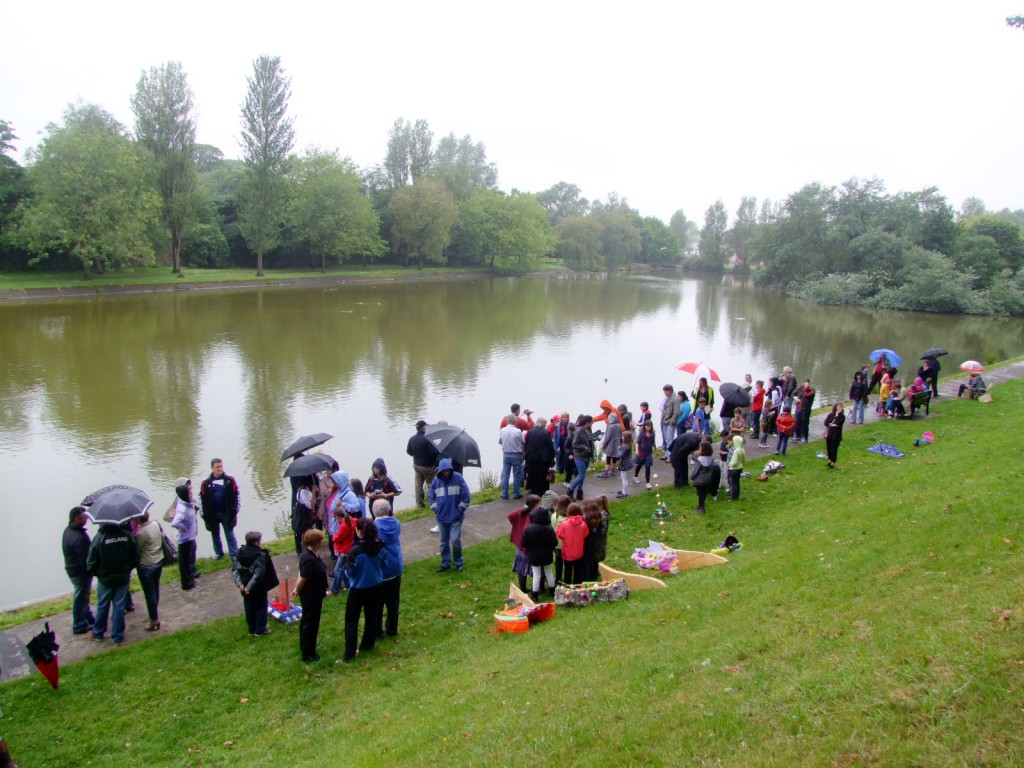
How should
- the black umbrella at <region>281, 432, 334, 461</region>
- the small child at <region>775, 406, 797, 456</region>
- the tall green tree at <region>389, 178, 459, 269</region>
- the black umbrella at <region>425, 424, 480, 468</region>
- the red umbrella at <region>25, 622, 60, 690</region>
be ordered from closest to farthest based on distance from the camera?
the red umbrella at <region>25, 622, 60, 690</region>, the black umbrella at <region>281, 432, 334, 461</region>, the black umbrella at <region>425, 424, 480, 468</region>, the small child at <region>775, 406, 797, 456</region>, the tall green tree at <region>389, 178, 459, 269</region>

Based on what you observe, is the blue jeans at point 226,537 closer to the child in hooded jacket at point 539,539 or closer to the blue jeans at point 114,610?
the blue jeans at point 114,610

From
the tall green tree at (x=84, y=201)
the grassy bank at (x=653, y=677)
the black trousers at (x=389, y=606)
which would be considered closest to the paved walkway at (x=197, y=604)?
the grassy bank at (x=653, y=677)

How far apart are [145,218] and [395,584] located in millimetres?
50327

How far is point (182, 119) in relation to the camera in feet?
176

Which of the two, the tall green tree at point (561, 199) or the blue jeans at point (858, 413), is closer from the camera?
the blue jeans at point (858, 413)

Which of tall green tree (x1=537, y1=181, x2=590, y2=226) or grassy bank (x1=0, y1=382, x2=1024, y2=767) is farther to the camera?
tall green tree (x1=537, y1=181, x2=590, y2=226)

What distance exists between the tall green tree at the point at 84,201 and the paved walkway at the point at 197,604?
44652mm

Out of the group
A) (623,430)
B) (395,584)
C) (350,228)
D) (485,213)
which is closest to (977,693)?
(395,584)

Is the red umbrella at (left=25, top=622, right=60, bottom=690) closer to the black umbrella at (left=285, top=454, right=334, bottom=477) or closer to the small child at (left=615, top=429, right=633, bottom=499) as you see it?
the black umbrella at (left=285, top=454, right=334, bottom=477)

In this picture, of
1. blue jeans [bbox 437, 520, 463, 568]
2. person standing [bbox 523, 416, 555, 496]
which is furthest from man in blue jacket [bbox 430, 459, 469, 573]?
person standing [bbox 523, 416, 555, 496]

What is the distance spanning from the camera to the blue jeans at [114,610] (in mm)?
7934

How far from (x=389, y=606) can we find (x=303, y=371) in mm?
20243

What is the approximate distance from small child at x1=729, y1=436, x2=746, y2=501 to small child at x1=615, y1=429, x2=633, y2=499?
1994 mm

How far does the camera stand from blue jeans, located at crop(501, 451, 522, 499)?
13.0m
